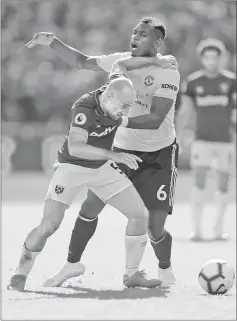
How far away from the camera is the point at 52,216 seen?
671 cm

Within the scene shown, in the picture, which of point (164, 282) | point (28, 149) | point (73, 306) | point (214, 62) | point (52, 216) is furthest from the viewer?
point (28, 149)

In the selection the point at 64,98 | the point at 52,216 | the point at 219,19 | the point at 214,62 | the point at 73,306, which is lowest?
the point at 73,306

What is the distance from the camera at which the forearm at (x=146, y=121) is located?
6892 mm

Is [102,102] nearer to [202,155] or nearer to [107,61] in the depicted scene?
[107,61]

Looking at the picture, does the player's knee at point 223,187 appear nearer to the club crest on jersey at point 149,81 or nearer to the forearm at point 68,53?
the forearm at point 68,53

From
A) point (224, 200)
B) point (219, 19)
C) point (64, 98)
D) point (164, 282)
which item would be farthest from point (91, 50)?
point (164, 282)

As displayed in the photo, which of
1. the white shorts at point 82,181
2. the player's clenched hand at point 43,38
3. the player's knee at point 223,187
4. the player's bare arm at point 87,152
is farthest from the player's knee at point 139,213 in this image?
the player's knee at point 223,187

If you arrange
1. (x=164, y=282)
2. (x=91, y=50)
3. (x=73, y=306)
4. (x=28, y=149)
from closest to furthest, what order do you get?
(x=73, y=306)
(x=164, y=282)
(x=28, y=149)
(x=91, y=50)

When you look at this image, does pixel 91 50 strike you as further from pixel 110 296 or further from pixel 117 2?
pixel 110 296

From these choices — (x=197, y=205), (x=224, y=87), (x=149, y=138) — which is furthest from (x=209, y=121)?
(x=149, y=138)

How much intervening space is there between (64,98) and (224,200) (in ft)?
64.8

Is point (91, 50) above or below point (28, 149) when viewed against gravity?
above

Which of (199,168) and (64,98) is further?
(64,98)

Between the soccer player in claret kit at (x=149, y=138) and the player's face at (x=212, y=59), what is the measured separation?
3.63 meters
